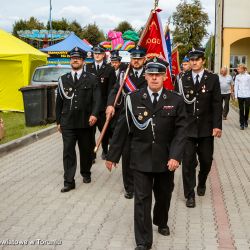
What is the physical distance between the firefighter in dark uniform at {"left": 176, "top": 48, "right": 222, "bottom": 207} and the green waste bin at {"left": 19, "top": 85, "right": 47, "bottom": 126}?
27.2 ft

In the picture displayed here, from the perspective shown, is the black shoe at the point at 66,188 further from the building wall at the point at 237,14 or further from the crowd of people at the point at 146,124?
the building wall at the point at 237,14

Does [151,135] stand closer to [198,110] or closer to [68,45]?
[198,110]

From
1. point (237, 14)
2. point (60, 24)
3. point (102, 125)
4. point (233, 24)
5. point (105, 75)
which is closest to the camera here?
point (105, 75)

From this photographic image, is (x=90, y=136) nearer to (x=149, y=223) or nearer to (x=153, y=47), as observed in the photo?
(x=153, y=47)

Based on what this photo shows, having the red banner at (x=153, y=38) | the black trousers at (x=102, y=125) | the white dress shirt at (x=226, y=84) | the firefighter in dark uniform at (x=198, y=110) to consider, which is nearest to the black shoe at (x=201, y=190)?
the firefighter in dark uniform at (x=198, y=110)

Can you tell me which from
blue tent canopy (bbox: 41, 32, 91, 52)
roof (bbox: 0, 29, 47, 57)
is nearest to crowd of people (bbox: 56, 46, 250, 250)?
roof (bbox: 0, 29, 47, 57)

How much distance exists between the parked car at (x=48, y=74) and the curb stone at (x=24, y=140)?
11.5 feet

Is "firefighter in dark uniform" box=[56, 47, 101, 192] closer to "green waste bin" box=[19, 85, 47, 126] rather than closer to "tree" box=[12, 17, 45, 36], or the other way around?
"green waste bin" box=[19, 85, 47, 126]

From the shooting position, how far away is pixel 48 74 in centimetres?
1770

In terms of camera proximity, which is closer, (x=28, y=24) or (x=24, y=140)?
(x=24, y=140)

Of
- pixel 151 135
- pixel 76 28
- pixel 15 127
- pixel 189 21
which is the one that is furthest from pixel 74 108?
pixel 76 28

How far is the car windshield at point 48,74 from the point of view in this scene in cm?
1741

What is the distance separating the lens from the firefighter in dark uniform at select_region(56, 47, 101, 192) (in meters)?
7.36

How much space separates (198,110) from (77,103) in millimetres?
1746
